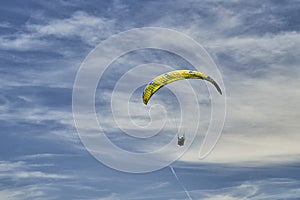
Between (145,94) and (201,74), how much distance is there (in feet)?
38.1

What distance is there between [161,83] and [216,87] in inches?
417

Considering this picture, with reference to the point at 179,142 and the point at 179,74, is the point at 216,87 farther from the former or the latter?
the point at 179,142

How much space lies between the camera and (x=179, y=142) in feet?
487

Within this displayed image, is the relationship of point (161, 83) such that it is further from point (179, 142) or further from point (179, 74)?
point (179, 142)

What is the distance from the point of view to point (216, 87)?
5428 inches

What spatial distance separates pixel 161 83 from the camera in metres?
139

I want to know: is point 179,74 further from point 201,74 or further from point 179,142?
point 179,142

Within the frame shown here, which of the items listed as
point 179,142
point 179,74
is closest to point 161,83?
point 179,74

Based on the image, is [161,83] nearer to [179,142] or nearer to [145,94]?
[145,94]

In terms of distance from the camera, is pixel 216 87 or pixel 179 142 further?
pixel 179 142

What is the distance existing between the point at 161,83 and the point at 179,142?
15.9 metres

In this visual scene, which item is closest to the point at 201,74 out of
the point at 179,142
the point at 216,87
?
the point at 216,87

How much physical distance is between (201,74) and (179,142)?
17.3 m

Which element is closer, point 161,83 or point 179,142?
point 161,83
